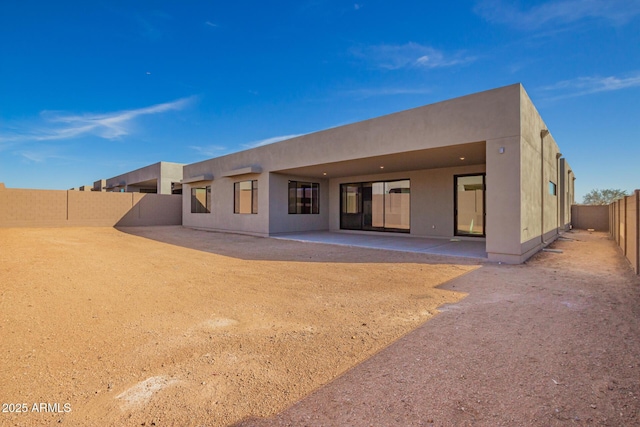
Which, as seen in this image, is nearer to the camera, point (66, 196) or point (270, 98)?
point (270, 98)

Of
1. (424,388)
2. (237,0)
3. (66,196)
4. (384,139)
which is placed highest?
(237,0)

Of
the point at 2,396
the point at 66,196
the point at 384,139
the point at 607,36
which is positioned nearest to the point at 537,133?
the point at 607,36

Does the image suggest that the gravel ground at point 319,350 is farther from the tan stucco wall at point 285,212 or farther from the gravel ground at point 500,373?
the tan stucco wall at point 285,212

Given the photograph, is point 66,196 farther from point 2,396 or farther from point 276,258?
point 2,396

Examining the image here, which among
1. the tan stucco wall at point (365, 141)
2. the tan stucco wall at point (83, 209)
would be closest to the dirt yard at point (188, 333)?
the tan stucco wall at point (365, 141)

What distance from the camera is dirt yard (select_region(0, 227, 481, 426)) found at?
2.02m

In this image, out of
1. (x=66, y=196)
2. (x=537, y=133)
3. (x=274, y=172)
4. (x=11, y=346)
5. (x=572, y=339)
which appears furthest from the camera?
(x=66, y=196)

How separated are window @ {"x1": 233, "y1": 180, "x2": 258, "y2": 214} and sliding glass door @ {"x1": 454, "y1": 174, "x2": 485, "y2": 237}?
338 inches

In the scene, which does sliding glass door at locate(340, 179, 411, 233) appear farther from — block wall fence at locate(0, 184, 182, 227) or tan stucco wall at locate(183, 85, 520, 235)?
block wall fence at locate(0, 184, 182, 227)

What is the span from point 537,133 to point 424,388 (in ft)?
31.4

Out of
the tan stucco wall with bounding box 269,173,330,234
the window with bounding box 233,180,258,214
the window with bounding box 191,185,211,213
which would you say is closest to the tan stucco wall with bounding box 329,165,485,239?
the tan stucco wall with bounding box 269,173,330,234

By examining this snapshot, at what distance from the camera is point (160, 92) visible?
1539 centimetres

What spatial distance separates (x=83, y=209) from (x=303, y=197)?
1409 cm

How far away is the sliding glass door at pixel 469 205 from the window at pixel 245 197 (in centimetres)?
858
